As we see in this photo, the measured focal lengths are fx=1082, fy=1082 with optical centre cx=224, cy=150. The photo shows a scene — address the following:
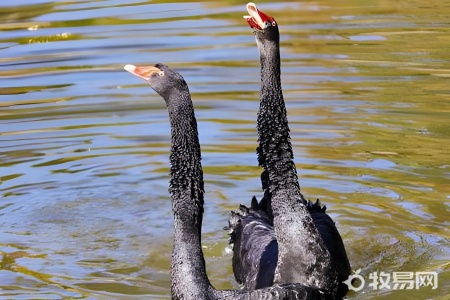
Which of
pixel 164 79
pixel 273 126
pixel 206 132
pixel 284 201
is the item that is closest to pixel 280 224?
pixel 284 201

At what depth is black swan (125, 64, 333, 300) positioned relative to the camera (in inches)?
251

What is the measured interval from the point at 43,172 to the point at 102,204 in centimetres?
110

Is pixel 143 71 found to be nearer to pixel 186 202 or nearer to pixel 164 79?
pixel 164 79

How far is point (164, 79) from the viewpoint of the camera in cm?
648

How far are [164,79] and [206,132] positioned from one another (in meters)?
4.94

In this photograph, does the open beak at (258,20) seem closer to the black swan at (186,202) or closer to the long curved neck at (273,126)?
the long curved neck at (273,126)

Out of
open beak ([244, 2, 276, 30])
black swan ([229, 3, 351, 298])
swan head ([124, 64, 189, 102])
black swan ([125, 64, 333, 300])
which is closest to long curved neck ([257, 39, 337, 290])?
black swan ([229, 3, 351, 298])

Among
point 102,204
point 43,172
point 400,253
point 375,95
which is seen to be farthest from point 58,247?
point 375,95

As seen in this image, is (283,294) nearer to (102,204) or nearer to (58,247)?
(58,247)

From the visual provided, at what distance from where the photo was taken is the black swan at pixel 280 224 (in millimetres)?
6934

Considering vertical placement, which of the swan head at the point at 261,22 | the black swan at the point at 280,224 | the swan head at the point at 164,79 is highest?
the swan head at the point at 261,22

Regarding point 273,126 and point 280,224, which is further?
point 273,126

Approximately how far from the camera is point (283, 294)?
21.0 feet

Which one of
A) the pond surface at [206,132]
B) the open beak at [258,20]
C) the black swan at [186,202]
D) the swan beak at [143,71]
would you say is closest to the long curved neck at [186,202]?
the black swan at [186,202]
